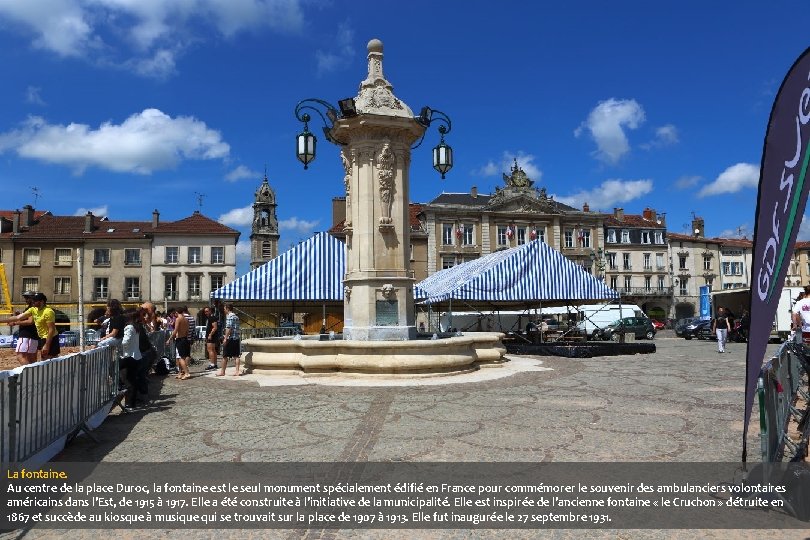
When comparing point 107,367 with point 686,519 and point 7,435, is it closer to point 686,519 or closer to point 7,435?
point 7,435

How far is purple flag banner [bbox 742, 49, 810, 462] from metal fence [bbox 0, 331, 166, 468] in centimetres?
524

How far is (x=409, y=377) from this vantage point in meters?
10.4

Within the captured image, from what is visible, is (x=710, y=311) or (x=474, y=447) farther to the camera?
(x=710, y=311)

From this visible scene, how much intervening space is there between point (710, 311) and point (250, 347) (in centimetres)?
3127

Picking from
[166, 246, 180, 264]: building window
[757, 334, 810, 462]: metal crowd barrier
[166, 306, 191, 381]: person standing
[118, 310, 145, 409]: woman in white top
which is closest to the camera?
[757, 334, 810, 462]: metal crowd barrier

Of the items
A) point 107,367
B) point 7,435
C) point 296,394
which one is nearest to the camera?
point 7,435

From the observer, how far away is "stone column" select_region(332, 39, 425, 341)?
459 inches

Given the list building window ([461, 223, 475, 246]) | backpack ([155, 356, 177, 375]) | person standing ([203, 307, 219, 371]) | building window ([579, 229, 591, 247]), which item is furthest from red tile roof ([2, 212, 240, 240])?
backpack ([155, 356, 177, 375])

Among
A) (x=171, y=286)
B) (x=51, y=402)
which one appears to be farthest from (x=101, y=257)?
(x=51, y=402)

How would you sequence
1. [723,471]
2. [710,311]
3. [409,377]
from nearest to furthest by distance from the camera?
[723,471], [409,377], [710,311]

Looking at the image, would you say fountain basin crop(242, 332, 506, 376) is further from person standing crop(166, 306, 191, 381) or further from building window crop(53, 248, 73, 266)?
building window crop(53, 248, 73, 266)

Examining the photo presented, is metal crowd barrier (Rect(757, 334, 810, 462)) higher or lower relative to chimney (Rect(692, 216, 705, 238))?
lower

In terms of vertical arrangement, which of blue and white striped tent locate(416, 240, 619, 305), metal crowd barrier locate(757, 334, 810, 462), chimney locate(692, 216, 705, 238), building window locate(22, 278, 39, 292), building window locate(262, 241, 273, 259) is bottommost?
metal crowd barrier locate(757, 334, 810, 462)

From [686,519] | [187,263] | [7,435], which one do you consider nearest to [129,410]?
[7,435]
